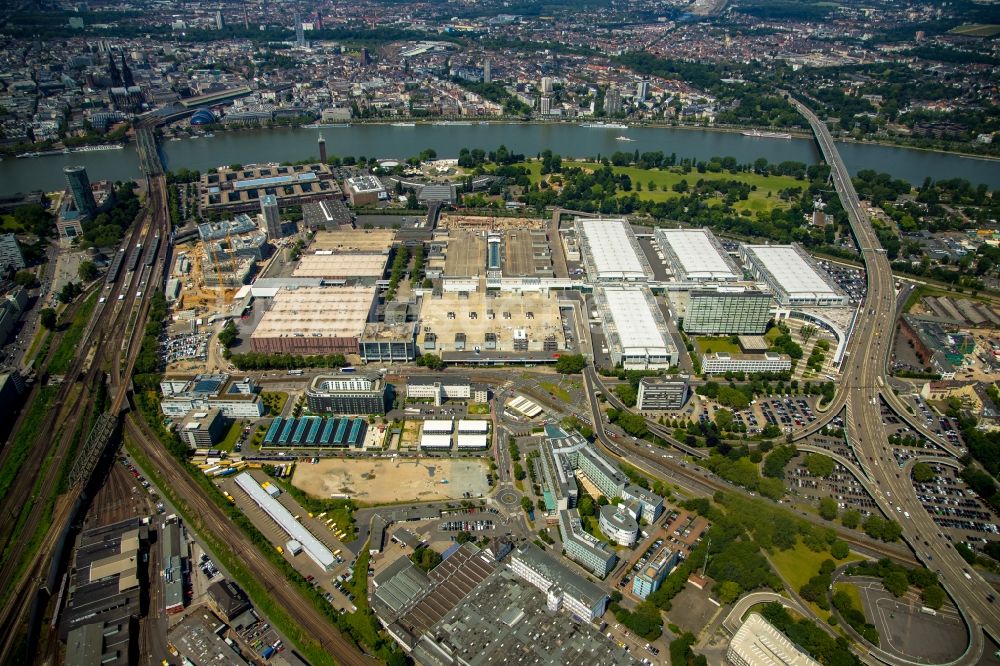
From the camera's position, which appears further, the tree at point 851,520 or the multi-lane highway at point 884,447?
the tree at point 851,520

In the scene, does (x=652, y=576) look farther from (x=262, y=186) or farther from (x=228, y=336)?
(x=262, y=186)

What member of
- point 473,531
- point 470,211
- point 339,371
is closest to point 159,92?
point 470,211

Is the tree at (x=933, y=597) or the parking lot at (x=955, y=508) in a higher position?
the tree at (x=933, y=597)

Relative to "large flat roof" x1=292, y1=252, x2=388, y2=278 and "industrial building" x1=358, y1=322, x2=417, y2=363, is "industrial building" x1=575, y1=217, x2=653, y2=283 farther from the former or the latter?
"large flat roof" x1=292, y1=252, x2=388, y2=278

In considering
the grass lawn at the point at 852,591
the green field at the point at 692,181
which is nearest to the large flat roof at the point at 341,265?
the green field at the point at 692,181

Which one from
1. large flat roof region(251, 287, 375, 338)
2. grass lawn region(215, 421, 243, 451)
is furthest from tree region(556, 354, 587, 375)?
grass lawn region(215, 421, 243, 451)

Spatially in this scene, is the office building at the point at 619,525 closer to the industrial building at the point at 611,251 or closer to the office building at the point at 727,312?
the office building at the point at 727,312
